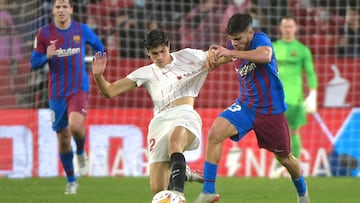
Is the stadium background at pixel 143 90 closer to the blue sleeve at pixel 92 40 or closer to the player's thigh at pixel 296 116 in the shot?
the player's thigh at pixel 296 116

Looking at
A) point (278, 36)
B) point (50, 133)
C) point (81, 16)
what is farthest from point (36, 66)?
point (278, 36)

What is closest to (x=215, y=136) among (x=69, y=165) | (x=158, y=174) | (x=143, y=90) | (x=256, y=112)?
(x=256, y=112)

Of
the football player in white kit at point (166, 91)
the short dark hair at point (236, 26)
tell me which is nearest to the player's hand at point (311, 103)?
the football player in white kit at point (166, 91)

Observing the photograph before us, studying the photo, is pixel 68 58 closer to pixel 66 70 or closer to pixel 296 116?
pixel 66 70

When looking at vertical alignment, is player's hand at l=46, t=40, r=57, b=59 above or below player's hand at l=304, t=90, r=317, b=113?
above

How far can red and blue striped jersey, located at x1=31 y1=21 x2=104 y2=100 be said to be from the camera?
12.4 meters

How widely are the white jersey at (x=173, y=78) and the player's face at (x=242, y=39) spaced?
1.11ft

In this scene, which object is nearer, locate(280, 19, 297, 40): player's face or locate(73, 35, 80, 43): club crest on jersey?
locate(73, 35, 80, 43): club crest on jersey

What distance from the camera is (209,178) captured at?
29.7ft

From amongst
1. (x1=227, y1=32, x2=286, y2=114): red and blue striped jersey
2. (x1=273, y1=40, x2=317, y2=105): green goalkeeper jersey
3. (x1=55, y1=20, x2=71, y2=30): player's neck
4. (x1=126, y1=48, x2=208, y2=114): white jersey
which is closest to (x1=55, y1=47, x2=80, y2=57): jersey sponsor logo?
(x1=55, y1=20, x2=71, y2=30): player's neck

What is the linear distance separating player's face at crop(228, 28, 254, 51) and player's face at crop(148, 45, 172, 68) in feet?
Result: 1.98

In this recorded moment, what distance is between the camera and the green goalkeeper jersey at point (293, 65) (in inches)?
566

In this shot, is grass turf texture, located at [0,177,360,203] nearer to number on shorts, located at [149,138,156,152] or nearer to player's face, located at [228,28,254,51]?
number on shorts, located at [149,138,156,152]

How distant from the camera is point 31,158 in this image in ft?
48.8
